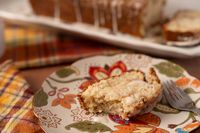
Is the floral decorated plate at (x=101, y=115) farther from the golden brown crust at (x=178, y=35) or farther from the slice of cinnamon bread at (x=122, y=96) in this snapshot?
the golden brown crust at (x=178, y=35)

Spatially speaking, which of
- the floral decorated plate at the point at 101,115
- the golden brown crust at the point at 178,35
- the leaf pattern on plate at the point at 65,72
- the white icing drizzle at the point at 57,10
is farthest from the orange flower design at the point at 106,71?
the white icing drizzle at the point at 57,10

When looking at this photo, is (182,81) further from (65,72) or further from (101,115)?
(65,72)

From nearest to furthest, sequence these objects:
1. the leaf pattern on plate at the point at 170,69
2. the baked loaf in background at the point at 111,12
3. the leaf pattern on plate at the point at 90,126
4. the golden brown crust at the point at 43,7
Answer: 1. the leaf pattern on plate at the point at 90,126
2. the leaf pattern on plate at the point at 170,69
3. the baked loaf in background at the point at 111,12
4. the golden brown crust at the point at 43,7

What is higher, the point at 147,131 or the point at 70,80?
the point at 70,80

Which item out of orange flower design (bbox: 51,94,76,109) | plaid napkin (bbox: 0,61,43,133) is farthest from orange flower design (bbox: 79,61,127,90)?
plaid napkin (bbox: 0,61,43,133)

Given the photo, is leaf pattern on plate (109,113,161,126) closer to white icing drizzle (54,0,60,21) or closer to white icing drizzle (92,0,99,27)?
white icing drizzle (92,0,99,27)

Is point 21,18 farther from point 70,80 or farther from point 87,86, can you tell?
point 87,86

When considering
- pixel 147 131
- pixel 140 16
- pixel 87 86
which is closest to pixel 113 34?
pixel 140 16
